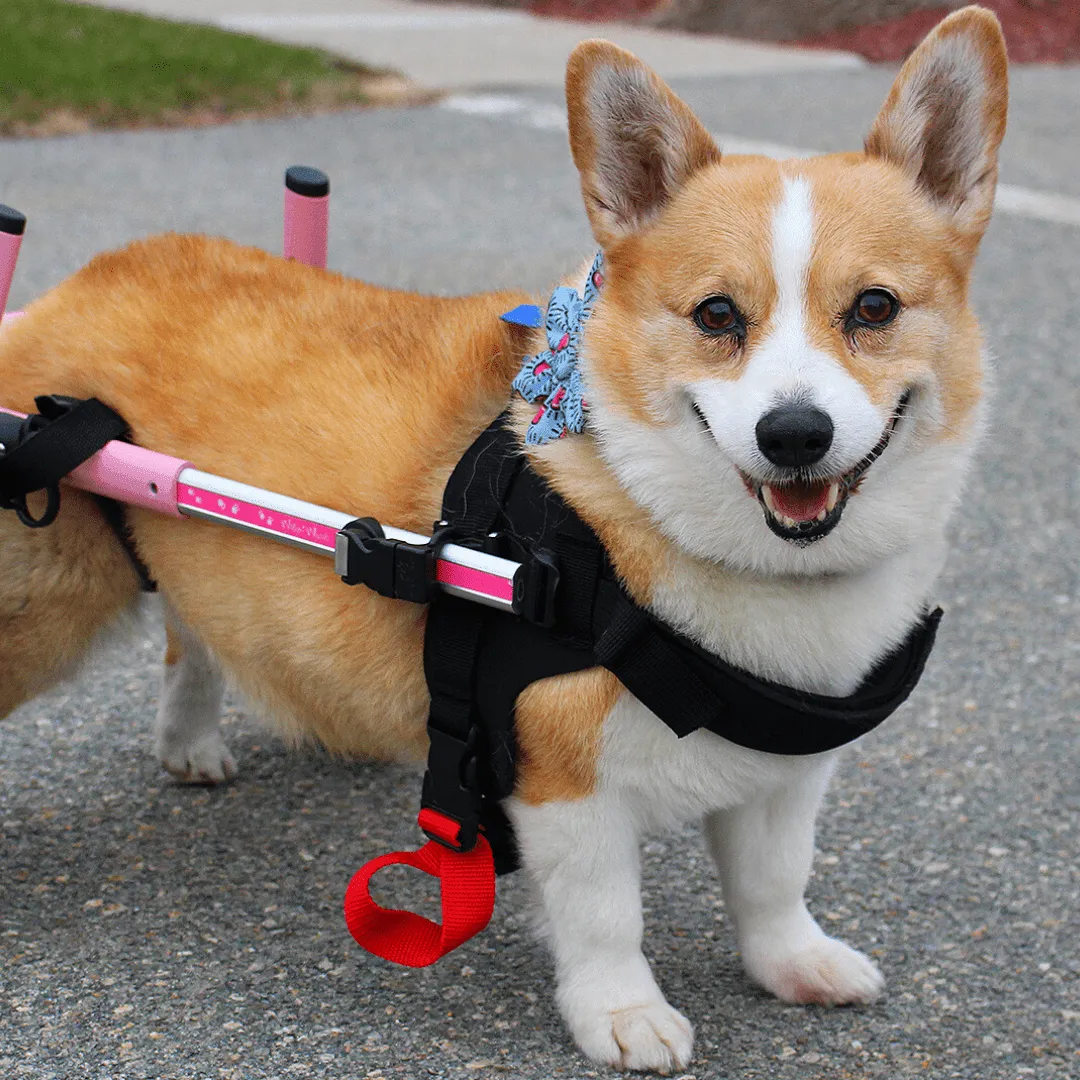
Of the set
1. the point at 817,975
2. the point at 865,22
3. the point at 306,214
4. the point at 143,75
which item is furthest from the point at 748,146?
the point at 817,975

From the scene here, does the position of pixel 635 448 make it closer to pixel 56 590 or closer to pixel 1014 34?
pixel 56 590

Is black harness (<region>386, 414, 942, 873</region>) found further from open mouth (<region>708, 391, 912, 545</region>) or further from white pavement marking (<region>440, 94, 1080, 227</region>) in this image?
white pavement marking (<region>440, 94, 1080, 227</region>)

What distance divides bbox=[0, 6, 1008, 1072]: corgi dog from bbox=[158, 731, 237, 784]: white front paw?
1.83ft

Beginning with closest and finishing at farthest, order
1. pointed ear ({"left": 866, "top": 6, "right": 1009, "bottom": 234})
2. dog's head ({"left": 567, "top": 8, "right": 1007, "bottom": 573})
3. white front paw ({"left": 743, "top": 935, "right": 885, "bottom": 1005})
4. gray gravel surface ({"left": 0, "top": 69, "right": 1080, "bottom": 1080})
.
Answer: dog's head ({"left": 567, "top": 8, "right": 1007, "bottom": 573}) → pointed ear ({"left": 866, "top": 6, "right": 1009, "bottom": 234}) → gray gravel surface ({"left": 0, "top": 69, "right": 1080, "bottom": 1080}) → white front paw ({"left": 743, "top": 935, "right": 885, "bottom": 1005})

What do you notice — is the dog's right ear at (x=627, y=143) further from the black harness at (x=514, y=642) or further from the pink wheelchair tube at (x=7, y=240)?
the pink wheelchair tube at (x=7, y=240)

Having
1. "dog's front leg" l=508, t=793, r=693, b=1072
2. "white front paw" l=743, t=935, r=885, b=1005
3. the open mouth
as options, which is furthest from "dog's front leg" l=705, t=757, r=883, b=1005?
the open mouth

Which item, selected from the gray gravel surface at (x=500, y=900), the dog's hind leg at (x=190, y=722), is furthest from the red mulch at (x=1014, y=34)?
the dog's hind leg at (x=190, y=722)

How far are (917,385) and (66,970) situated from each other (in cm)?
181

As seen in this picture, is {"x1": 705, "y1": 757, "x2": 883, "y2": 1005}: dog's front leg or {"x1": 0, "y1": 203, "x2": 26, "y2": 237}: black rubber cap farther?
{"x1": 0, "y1": 203, "x2": 26, "y2": 237}: black rubber cap

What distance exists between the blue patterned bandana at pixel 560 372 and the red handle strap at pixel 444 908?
0.68m

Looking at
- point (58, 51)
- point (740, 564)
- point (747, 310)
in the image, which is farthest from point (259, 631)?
point (58, 51)

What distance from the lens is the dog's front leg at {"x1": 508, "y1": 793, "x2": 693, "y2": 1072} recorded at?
8.09 feet

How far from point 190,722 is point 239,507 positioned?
3.42 ft

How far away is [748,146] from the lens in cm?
891
